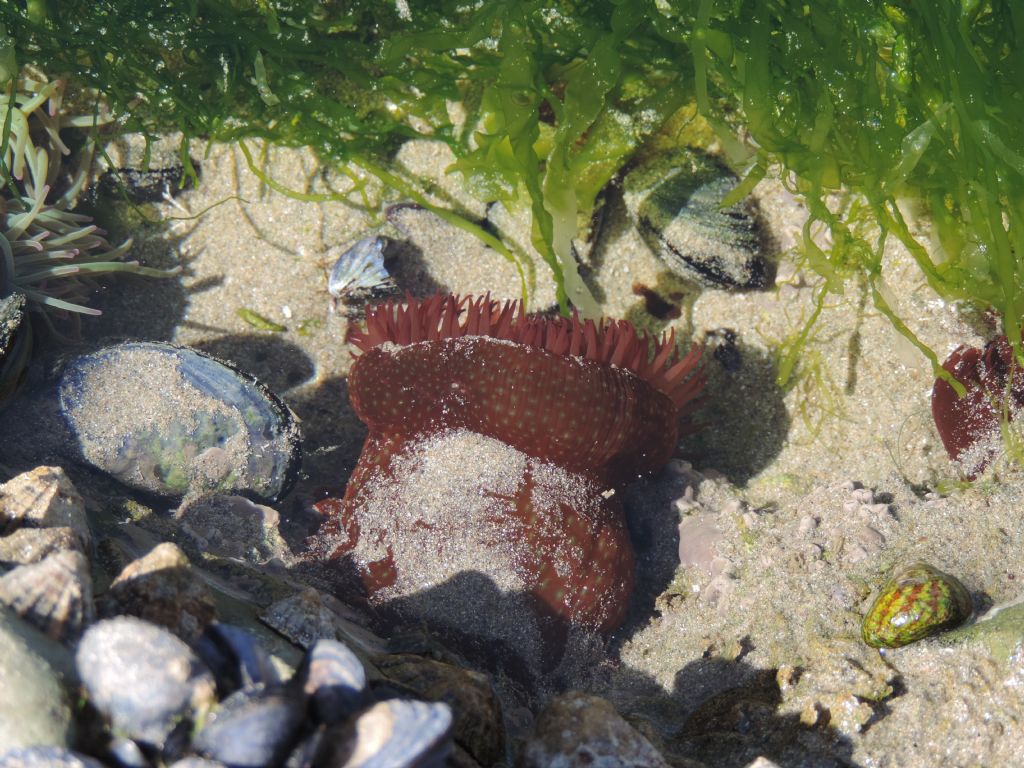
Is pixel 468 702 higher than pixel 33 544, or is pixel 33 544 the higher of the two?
pixel 33 544

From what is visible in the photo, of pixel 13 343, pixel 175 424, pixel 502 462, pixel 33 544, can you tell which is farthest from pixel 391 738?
pixel 13 343

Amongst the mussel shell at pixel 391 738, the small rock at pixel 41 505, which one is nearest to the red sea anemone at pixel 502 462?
the small rock at pixel 41 505

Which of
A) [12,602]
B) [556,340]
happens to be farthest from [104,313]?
[12,602]

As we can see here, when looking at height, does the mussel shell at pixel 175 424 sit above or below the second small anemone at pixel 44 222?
below

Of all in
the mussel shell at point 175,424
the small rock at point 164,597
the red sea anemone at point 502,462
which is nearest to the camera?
the small rock at point 164,597

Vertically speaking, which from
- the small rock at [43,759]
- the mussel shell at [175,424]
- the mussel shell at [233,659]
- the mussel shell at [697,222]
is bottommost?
the mussel shell at [175,424]

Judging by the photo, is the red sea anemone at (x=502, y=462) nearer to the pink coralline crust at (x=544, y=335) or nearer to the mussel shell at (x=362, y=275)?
the pink coralline crust at (x=544, y=335)

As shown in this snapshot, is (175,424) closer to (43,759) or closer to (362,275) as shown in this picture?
(362,275)
